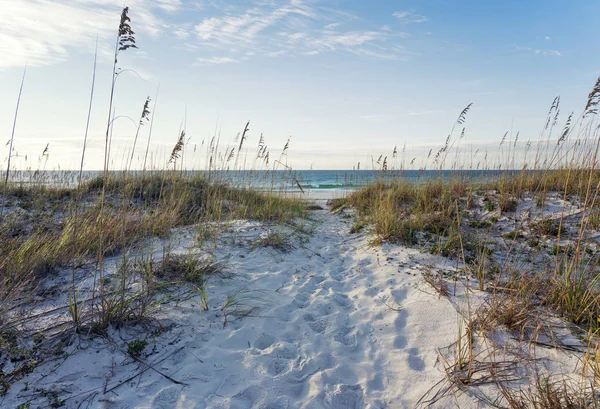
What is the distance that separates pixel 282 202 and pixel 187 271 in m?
4.34

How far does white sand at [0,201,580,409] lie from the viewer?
76.8 inches

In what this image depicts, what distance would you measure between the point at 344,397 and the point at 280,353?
57cm

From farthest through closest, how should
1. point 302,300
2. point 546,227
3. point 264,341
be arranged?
1. point 546,227
2. point 302,300
3. point 264,341

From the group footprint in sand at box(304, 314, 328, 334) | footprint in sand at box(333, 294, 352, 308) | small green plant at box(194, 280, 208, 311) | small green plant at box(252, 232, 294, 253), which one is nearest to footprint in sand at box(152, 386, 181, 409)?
small green plant at box(194, 280, 208, 311)

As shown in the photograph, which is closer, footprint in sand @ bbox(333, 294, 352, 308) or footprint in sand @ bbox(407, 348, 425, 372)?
footprint in sand @ bbox(407, 348, 425, 372)

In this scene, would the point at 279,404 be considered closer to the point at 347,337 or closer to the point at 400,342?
the point at 347,337

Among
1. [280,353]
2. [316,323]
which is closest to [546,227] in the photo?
[316,323]

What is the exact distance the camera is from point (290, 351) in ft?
7.98

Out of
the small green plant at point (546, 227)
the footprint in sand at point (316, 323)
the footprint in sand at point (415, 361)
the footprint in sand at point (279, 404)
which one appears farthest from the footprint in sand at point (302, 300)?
the small green plant at point (546, 227)

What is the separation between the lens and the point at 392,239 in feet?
15.7

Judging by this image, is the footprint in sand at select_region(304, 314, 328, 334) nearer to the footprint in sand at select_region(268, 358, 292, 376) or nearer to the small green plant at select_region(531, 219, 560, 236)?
the footprint in sand at select_region(268, 358, 292, 376)

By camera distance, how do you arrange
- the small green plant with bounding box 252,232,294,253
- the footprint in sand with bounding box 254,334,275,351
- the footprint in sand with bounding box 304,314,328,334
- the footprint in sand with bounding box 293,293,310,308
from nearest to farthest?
1. the footprint in sand with bounding box 254,334,275,351
2. the footprint in sand with bounding box 304,314,328,334
3. the footprint in sand with bounding box 293,293,310,308
4. the small green plant with bounding box 252,232,294,253

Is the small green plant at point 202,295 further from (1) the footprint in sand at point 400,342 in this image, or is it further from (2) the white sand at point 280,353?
(1) the footprint in sand at point 400,342

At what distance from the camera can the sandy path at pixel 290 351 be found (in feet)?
6.48
